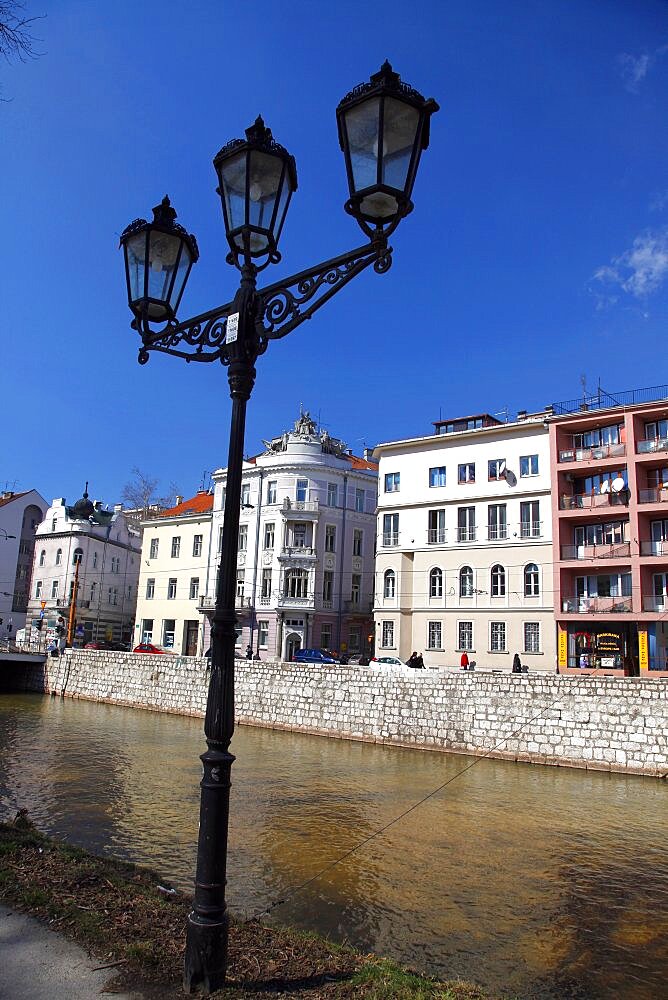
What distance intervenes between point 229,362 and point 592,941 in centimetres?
910

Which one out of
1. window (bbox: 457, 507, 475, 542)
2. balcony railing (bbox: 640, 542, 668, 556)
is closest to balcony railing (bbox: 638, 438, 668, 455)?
balcony railing (bbox: 640, 542, 668, 556)

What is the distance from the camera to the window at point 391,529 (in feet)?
142

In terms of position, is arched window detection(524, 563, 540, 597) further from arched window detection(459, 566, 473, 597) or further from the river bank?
the river bank

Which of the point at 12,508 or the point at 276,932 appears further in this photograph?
the point at 12,508

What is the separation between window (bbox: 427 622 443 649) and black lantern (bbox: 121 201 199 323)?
35.4 meters

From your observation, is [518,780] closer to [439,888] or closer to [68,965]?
[439,888]

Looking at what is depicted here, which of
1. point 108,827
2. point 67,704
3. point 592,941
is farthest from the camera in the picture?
point 67,704

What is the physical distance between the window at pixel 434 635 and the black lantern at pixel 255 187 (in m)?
36.2

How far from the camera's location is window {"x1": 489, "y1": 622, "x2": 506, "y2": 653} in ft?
124

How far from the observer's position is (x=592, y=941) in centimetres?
952

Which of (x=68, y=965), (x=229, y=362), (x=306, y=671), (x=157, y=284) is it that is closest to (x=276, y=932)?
(x=68, y=965)

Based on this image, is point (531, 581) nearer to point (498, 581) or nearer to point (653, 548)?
point (498, 581)

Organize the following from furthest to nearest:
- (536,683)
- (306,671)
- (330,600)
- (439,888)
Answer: (330,600) < (306,671) < (536,683) < (439,888)

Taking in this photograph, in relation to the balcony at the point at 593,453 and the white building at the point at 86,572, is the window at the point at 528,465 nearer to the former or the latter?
the balcony at the point at 593,453
